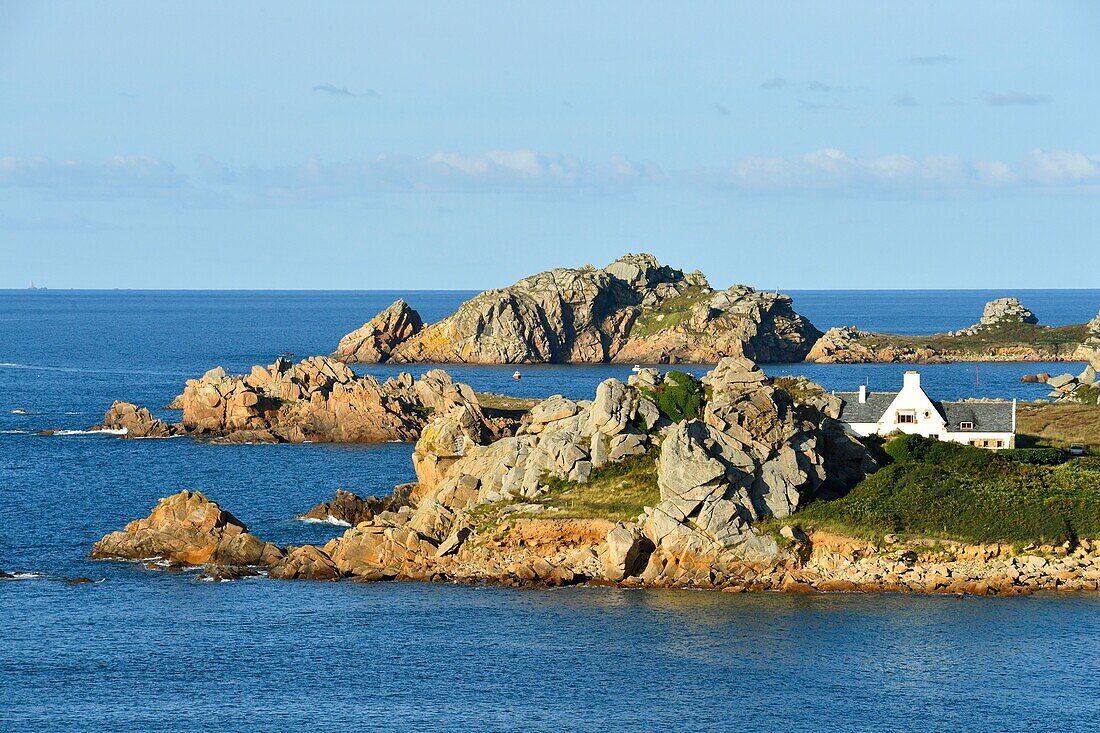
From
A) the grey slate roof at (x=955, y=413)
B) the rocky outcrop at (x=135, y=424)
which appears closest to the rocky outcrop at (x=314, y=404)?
the rocky outcrop at (x=135, y=424)

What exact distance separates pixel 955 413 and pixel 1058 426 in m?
15.9

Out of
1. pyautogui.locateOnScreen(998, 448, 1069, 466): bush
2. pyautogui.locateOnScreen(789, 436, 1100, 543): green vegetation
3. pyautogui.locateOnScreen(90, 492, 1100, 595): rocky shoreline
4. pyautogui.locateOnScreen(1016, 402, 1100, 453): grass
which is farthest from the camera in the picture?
pyautogui.locateOnScreen(1016, 402, 1100, 453): grass

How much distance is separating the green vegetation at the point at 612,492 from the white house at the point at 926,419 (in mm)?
15747

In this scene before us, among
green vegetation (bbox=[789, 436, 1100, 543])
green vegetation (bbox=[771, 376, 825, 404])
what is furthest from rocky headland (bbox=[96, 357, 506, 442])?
green vegetation (bbox=[789, 436, 1100, 543])

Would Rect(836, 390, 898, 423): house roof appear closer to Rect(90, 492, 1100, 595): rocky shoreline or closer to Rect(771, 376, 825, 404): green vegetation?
Rect(771, 376, 825, 404): green vegetation

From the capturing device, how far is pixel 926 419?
90.2m

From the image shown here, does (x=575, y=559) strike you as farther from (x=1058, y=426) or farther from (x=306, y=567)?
(x=1058, y=426)

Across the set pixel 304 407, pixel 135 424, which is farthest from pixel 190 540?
pixel 135 424

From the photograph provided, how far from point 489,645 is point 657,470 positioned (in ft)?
56.8

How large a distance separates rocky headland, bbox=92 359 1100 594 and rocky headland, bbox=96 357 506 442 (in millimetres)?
44398

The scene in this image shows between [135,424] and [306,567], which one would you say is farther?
[135,424]

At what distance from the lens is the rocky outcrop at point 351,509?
89.5m

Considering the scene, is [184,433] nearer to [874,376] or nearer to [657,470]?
[657,470]

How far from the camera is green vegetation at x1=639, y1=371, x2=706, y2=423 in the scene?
83438 mm
